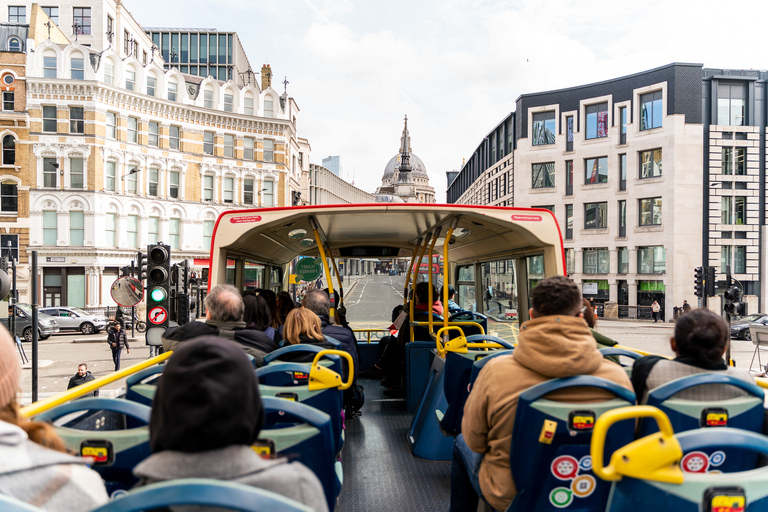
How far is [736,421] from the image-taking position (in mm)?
2621

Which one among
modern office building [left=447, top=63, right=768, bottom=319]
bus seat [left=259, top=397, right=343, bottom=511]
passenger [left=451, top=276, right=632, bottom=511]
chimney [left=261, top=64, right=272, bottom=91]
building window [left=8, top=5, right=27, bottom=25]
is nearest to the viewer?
bus seat [left=259, top=397, right=343, bottom=511]

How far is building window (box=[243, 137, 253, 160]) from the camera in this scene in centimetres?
4200

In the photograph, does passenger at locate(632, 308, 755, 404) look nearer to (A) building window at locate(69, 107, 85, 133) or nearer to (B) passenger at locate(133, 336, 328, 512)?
(B) passenger at locate(133, 336, 328, 512)

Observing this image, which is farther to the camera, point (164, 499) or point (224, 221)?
point (224, 221)

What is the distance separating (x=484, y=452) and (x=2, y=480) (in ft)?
7.10

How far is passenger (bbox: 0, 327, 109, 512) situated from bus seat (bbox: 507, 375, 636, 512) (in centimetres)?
175

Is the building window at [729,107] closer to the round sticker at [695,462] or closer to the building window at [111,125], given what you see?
the building window at [111,125]

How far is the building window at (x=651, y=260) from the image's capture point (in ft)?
116

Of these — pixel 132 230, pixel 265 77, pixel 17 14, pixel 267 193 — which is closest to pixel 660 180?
pixel 267 193

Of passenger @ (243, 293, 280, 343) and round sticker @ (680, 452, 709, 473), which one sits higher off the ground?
passenger @ (243, 293, 280, 343)

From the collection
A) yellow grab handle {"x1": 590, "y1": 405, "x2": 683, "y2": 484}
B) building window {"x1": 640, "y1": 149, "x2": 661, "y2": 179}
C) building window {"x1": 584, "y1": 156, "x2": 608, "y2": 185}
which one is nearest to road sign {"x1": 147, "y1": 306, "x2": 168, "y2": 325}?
yellow grab handle {"x1": 590, "y1": 405, "x2": 683, "y2": 484}

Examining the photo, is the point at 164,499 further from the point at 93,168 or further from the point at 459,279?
the point at 93,168

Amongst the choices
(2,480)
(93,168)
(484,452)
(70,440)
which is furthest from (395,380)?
(93,168)

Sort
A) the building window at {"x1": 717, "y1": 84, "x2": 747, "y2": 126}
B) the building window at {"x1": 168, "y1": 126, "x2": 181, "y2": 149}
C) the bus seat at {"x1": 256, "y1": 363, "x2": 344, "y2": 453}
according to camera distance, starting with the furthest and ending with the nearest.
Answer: the building window at {"x1": 168, "y1": 126, "x2": 181, "y2": 149}
the building window at {"x1": 717, "y1": 84, "x2": 747, "y2": 126}
the bus seat at {"x1": 256, "y1": 363, "x2": 344, "y2": 453}
